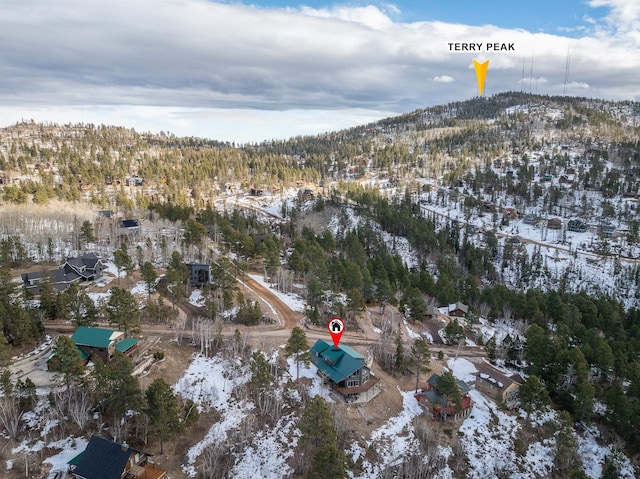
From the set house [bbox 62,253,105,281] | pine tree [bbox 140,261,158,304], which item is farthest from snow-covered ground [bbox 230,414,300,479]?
house [bbox 62,253,105,281]

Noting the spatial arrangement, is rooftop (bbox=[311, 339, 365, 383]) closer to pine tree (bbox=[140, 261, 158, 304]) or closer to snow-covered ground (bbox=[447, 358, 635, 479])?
snow-covered ground (bbox=[447, 358, 635, 479])

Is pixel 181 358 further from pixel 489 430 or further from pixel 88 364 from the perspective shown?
pixel 489 430

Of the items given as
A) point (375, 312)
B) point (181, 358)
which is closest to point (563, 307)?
point (375, 312)

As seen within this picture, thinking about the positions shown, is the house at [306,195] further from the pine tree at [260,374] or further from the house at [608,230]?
the pine tree at [260,374]

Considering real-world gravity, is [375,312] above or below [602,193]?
below

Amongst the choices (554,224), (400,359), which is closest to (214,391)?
(400,359)

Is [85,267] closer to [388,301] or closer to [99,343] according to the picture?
[99,343]

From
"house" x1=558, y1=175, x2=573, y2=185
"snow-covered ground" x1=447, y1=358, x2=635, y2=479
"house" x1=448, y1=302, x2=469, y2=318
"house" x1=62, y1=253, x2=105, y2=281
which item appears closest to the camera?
"snow-covered ground" x1=447, y1=358, x2=635, y2=479

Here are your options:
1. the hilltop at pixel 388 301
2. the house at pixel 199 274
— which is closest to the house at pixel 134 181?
the hilltop at pixel 388 301

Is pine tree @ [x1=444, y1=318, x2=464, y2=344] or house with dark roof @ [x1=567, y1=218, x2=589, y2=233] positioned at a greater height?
house with dark roof @ [x1=567, y1=218, x2=589, y2=233]
